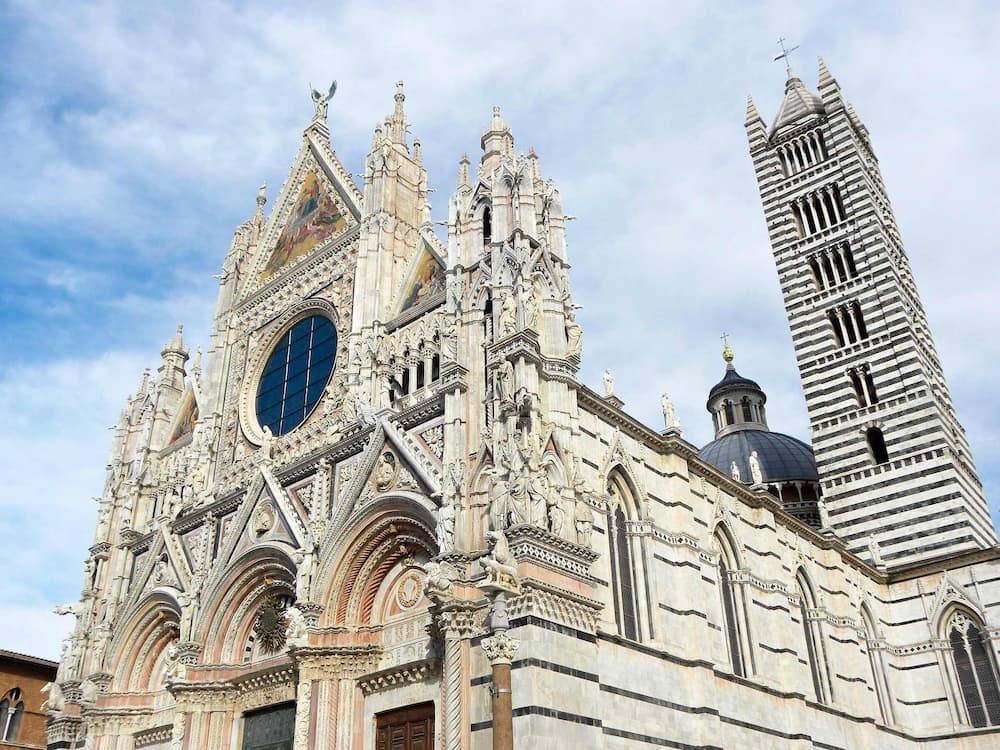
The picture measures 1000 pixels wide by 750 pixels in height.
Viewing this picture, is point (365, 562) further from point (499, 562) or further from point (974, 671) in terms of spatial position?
point (974, 671)

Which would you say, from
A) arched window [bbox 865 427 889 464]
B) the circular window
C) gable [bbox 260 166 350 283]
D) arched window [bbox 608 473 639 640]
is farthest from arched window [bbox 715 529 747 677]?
gable [bbox 260 166 350 283]

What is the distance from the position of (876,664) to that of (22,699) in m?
22.2

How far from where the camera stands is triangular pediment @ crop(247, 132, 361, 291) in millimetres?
22672

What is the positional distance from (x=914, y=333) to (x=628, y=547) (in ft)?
55.6

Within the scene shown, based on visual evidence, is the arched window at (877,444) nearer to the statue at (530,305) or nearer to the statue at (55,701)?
the statue at (530,305)

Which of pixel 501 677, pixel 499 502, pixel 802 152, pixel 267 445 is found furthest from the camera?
pixel 802 152

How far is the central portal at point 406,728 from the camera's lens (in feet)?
46.0

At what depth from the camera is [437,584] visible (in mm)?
13109

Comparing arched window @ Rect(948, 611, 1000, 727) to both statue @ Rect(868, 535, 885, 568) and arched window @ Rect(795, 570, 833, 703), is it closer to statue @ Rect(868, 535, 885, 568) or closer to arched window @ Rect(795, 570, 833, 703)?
statue @ Rect(868, 535, 885, 568)

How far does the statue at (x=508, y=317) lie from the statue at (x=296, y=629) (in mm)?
5929

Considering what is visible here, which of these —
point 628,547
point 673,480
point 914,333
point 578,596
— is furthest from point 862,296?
point 578,596

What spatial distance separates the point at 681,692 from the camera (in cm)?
1519

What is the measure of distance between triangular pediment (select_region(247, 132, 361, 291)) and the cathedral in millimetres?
103

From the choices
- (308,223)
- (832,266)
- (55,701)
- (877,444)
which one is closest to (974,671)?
(877,444)
